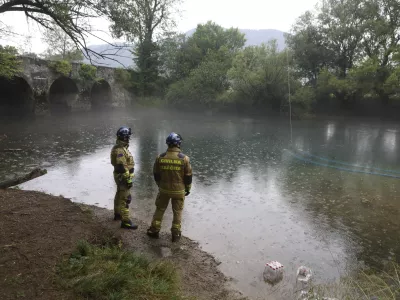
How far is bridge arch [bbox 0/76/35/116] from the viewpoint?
29500 millimetres

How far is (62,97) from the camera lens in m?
36.8

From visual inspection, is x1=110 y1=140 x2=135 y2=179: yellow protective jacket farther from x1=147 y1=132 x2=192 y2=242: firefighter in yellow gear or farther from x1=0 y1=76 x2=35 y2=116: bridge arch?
x1=0 y1=76 x2=35 y2=116: bridge arch

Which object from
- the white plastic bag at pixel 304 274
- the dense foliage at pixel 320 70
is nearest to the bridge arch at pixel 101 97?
the dense foliage at pixel 320 70

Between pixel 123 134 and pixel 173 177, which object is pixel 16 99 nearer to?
pixel 123 134

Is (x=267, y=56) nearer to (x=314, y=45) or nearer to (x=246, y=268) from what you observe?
(x=314, y=45)

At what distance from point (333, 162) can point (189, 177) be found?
10049 millimetres

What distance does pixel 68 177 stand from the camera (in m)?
10.6

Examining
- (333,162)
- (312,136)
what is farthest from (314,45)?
(333,162)

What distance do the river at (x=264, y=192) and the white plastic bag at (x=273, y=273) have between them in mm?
119

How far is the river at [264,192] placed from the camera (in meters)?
5.93

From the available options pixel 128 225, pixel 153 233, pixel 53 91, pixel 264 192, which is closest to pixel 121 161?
pixel 128 225

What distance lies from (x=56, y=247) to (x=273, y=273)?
10.1 ft

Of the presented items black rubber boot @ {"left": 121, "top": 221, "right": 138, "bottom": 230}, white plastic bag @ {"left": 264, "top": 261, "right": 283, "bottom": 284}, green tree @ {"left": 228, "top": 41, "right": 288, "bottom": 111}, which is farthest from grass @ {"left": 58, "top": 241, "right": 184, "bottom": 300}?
green tree @ {"left": 228, "top": 41, "right": 288, "bottom": 111}

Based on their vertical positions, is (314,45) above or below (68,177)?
above
